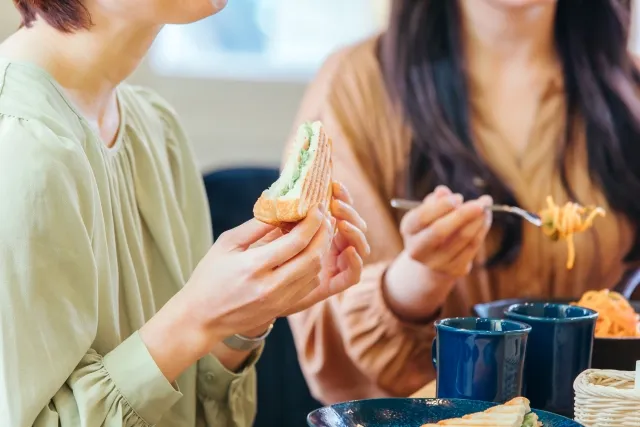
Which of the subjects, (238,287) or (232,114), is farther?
(232,114)

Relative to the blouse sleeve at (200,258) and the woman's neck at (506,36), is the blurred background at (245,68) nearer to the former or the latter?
the woman's neck at (506,36)

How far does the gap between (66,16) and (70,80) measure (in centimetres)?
7

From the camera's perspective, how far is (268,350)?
1.69 m

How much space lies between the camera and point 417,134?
154 cm

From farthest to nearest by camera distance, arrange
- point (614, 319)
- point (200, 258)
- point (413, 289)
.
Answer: point (413, 289) → point (200, 258) → point (614, 319)

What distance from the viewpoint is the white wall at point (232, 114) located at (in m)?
1.72

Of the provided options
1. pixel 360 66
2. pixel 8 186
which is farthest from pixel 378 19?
pixel 8 186

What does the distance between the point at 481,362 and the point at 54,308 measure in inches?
15.6

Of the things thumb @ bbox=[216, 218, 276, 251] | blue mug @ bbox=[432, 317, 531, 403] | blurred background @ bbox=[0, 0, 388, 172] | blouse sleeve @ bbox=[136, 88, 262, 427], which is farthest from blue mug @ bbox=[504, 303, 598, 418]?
blurred background @ bbox=[0, 0, 388, 172]

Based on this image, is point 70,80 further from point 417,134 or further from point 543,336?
point 417,134

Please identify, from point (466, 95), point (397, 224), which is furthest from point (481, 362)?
point (466, 95)

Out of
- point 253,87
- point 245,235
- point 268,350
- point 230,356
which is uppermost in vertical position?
point 253,87

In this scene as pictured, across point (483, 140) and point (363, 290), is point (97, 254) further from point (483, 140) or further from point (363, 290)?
point (483, 140)

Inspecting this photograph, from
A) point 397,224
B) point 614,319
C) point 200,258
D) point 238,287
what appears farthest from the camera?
point 397,224
